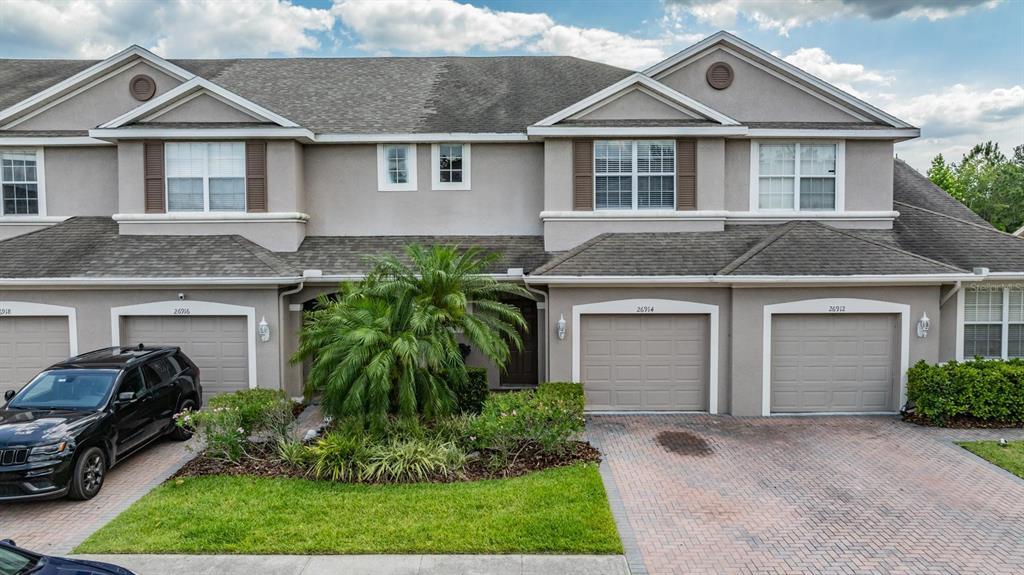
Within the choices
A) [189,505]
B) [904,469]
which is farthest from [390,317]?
[904,469]

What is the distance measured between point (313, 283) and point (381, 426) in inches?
205

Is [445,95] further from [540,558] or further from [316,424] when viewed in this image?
[540,558]

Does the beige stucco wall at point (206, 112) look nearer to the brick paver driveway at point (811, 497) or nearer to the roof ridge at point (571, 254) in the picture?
the roof ridge at point (571, 254)

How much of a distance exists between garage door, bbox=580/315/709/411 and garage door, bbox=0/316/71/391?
11274mm

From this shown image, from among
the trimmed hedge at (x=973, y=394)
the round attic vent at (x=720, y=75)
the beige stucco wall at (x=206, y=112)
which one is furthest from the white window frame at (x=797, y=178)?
the beige stucco wall at (x=206, y=112)

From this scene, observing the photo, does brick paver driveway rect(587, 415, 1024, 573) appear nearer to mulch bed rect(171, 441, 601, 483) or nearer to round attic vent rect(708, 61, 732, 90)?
mulch bed rect(171, 441, 601, 483)

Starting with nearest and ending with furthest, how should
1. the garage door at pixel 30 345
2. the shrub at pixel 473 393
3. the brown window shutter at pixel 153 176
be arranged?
the shrub at pixel 473 393, the garage door at pixel 30 345, the brown window shutter at pixel 153 176

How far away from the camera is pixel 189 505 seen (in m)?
8.19

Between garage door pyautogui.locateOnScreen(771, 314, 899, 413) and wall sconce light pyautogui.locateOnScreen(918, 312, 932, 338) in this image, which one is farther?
garage door pyautogui.locateOnScreen(771, 314, 899, 413)

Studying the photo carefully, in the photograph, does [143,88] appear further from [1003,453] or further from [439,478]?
[1003,453]

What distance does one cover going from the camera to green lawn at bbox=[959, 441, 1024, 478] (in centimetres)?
973

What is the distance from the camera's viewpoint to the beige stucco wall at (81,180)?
50.2ft

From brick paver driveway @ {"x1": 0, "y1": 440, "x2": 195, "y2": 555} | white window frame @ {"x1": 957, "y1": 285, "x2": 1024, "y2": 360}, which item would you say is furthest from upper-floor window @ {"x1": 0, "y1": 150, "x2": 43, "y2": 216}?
white window frame @ {"x1": 957, "y1": 285, "x2": 1024, "y2": 360}

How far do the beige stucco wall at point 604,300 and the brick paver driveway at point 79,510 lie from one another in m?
7.12
